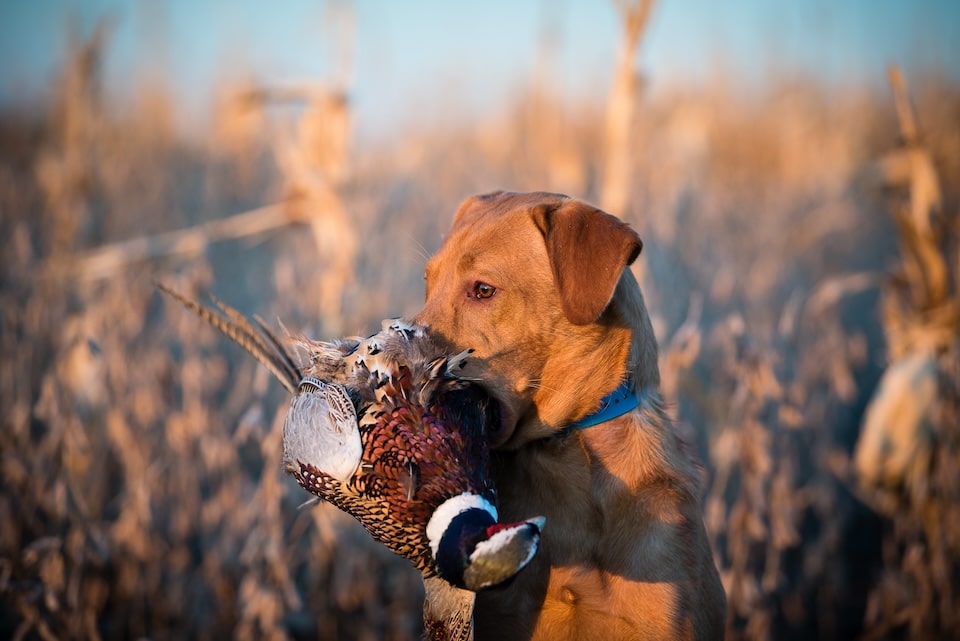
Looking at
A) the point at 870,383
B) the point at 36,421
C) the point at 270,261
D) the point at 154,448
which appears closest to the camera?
the point at 154,448

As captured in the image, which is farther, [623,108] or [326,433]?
[623,108]

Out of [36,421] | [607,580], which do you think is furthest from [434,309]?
[36,421]

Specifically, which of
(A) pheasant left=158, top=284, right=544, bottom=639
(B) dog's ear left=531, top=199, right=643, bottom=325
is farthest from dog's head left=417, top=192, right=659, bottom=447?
Answer: (A) pheasant left=158, top=284, right=544, bottom=639

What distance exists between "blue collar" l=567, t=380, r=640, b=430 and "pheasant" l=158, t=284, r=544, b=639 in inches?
18.5

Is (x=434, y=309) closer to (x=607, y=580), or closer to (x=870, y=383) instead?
(x=607, y=580)

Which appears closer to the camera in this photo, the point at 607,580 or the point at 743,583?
the point at 607,580

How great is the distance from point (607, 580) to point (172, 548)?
2789 millimetres

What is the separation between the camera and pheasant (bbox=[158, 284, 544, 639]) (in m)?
1.61

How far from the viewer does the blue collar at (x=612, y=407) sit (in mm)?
2375

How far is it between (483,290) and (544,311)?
0.59 feet

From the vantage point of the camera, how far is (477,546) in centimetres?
157

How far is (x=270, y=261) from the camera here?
832 cm

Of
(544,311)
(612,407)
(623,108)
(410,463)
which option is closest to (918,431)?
(623,108)

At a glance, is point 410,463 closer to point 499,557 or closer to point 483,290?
point 499,557
